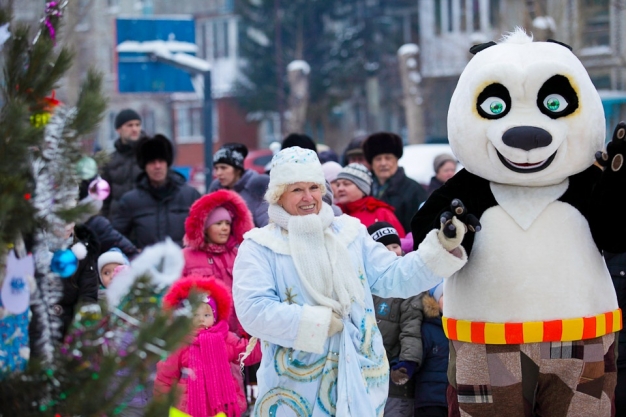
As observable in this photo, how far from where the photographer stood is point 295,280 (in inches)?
164

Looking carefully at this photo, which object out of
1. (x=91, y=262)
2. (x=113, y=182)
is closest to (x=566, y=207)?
(x=91, y=262)

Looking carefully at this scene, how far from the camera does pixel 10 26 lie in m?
2.20

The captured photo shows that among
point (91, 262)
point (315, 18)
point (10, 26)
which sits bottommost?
point (91, 262)

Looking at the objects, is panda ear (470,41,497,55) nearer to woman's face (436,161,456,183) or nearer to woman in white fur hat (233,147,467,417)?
woman in white fur hat (233,147,467,417)

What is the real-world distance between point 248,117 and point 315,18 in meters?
4.59

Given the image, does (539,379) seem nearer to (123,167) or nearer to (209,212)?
(209,212)

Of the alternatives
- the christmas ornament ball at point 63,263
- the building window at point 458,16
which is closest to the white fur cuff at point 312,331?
the christmas ornament ball at point 63,263

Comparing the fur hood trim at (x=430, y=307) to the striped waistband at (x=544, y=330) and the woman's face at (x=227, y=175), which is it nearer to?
the striped waistband at (x=544, y=330)

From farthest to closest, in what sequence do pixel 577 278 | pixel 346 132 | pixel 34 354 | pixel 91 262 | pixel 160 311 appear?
1. pixel 346 132
2. pixel 91 262
3. pixel 577 278
4. pixel 34 354
5. pixel 160 311

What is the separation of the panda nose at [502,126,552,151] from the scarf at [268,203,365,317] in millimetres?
822

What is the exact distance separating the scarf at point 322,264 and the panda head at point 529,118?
0.70 meters

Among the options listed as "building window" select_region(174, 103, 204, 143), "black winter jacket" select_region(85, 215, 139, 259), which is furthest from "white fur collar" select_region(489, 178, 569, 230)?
"building window" select_region(174, 103, 204, 143)

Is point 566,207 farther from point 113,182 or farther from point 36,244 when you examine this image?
point 113,182

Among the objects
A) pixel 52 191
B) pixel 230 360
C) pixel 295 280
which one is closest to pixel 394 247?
pixel 230 360
